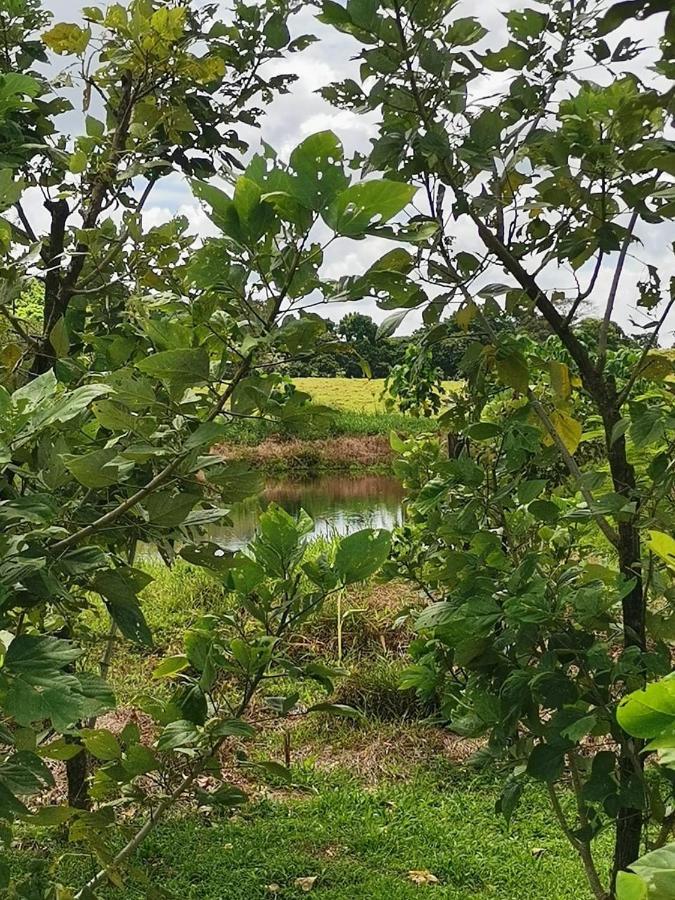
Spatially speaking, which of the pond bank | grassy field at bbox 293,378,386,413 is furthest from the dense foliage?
grassy field at bbox 293,378,386,413

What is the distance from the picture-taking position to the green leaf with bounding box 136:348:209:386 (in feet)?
2.43

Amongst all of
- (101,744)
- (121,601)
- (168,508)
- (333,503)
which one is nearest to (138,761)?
(101,744)

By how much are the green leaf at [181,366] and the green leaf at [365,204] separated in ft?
0.59

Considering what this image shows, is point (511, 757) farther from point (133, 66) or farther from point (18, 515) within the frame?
point (133, 66)

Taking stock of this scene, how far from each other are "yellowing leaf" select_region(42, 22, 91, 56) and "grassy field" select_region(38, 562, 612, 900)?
4.94 feet

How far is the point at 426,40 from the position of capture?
1137 mm

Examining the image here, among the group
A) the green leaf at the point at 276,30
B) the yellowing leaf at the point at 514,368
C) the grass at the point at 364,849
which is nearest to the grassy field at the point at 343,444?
the grass at the point at 364,849

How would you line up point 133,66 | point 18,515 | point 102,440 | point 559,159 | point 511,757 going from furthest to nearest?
point 133,66, point 511,757, point 559,159, point 102,440, point 18,515

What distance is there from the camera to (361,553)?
2.86ft

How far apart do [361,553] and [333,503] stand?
395 inches

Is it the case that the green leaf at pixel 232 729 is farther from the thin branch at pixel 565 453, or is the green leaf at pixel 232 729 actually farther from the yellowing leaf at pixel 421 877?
the yellowing leaf at pixel 421 877

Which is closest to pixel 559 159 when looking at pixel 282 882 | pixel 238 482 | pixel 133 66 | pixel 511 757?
pixel 238 482

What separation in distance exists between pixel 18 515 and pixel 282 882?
2.17 meters

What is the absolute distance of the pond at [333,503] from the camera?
8289mm
